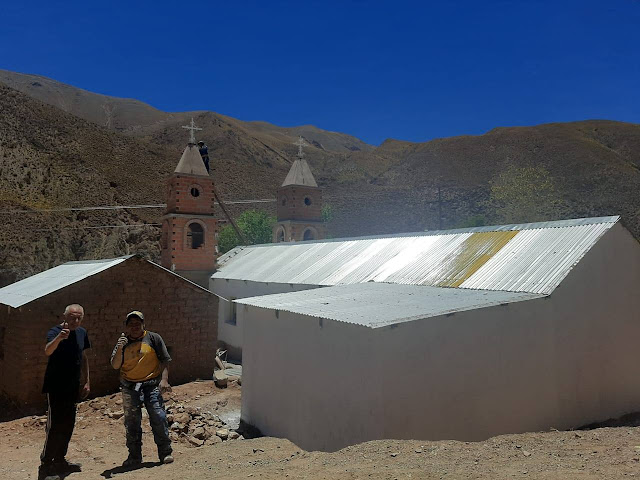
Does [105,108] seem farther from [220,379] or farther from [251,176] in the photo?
[220,379]

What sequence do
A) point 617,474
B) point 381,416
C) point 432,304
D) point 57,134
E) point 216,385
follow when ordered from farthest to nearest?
point 57,134
point 216,385
point 432,304
point 381,416
point 617,474

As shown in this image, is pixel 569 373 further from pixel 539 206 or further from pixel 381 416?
pixel 539 206

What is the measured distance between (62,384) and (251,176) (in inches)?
2654

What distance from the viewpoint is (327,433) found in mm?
7516

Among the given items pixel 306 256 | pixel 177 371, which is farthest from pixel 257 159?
pixel 177 371

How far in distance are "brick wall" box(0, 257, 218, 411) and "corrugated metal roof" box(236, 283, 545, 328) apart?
3.79 metres

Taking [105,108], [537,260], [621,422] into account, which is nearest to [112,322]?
[537,260]

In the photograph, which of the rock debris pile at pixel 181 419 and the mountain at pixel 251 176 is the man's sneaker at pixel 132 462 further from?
the mountain at pixel 251 176

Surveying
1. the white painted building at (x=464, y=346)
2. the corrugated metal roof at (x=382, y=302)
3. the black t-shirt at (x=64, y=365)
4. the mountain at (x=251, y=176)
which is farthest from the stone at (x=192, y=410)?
the mountain at (x=251, y=176)

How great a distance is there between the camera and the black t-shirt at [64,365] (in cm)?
576

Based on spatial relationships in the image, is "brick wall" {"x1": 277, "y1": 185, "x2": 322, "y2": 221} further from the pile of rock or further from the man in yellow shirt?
the man in yellow shirt

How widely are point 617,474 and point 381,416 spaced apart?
289cm

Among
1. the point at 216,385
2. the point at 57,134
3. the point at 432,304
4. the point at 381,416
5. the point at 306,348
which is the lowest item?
the point at 216,385

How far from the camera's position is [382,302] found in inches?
354
